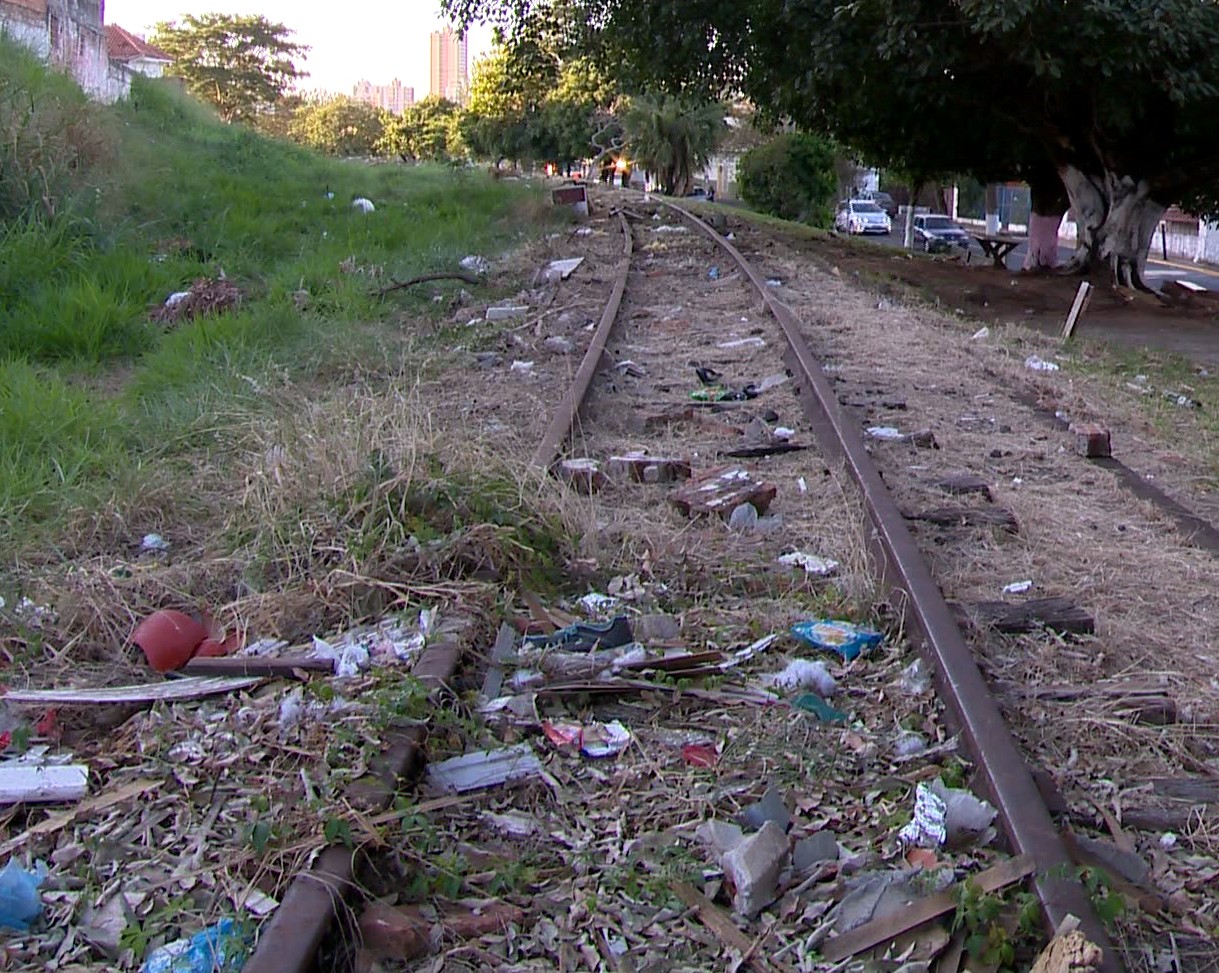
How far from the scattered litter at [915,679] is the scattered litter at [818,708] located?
238 mm

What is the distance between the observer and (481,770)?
302 cm

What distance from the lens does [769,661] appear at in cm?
375

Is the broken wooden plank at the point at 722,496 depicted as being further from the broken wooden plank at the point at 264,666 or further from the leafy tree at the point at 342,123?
the leafy tree at the point at 342,123

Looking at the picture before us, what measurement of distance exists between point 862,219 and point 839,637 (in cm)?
5480

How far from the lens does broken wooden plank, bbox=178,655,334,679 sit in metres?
3.47

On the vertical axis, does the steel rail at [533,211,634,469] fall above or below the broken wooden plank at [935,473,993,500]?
above

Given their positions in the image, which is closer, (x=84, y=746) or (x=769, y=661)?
(x=84, y=746)

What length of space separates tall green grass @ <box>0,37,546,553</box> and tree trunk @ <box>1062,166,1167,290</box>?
879cm

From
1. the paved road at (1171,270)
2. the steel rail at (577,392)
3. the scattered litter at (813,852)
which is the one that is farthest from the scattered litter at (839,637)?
the paved road at (1171,270)

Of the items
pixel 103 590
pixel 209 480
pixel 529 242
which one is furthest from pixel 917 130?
pixel 103 590

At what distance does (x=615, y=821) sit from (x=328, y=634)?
1291 mm

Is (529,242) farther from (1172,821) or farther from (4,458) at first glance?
(1172,821)

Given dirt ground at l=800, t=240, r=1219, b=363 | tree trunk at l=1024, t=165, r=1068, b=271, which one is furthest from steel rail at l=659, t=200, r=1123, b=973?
tree trunk at l=1024, t=165, r=1068, b=271

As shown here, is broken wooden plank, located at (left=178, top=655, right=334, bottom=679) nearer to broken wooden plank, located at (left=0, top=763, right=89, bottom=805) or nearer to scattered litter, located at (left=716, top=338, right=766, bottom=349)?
broken wooden plank, located at (left=0, top=763, right=89, bottom=805)
